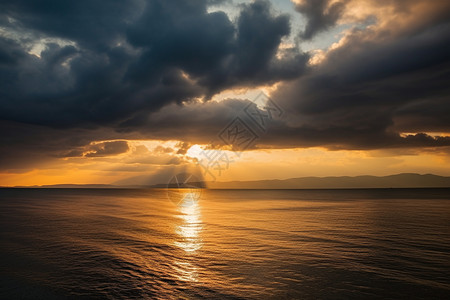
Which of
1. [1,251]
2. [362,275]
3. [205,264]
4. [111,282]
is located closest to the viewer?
[111,282]

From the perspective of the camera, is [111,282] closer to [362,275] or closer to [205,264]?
[205,264]

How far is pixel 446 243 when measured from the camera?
1003 inches

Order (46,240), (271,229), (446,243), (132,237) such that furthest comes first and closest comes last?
(271,229) → (132,237) → (46,240) → (446,243)

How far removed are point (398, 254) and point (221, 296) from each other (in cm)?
1628

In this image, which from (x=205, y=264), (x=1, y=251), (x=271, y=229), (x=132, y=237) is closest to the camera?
(x=205, y=264)

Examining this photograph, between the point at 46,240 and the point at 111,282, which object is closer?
the point at 111,282

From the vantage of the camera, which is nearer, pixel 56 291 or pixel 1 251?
pixel 56 291

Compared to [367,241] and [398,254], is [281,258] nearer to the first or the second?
[398,254]

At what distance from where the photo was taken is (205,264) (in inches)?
747

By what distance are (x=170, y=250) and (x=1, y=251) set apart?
46.3ft

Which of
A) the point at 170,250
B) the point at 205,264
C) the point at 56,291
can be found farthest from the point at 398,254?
the point at 56,291

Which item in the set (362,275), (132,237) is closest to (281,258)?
(362,275)

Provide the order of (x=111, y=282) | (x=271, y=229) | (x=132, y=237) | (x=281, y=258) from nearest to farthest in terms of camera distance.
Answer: (x=111, y=282), (x=281, y=258), (x=132, y=237), (x=271, y=229)

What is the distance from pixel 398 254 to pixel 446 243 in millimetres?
8143
